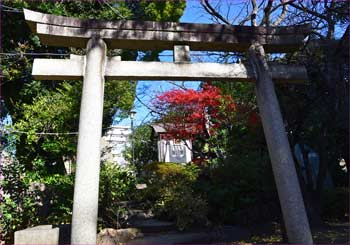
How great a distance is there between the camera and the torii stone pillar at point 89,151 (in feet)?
16.0

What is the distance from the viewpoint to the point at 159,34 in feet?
→ 19.6

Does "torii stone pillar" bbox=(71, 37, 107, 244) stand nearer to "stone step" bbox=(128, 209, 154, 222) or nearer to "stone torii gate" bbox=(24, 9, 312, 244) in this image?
"stone torii gate" bbox=(24, 9, 312, 244)

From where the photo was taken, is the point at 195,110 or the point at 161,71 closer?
the point at 161,71

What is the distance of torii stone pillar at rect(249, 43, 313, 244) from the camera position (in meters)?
5.40

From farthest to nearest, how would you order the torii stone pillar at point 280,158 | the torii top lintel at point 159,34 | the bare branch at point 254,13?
the bare branch at point 254,13
the torii top lintel at point 159,34
the torii stone pillar at point 280,158

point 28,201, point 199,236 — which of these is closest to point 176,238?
point 199,236

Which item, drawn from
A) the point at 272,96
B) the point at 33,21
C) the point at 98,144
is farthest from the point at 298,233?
the point at 33,21

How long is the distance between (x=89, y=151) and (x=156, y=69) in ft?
5.89

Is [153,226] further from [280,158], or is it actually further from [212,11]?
[212,11]

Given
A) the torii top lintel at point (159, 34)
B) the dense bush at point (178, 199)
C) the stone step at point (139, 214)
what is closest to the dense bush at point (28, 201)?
the stone step at point (139, 214)

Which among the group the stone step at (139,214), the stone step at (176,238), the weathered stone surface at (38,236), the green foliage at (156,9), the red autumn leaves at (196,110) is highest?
the green foliage at (156,9)

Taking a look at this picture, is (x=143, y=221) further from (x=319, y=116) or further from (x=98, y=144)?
(x=319, y=116)

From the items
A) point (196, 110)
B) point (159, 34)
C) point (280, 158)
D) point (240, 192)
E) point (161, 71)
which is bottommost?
point (240, 192)

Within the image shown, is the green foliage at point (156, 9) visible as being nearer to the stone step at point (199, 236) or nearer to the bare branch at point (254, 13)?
the bare branch at point (254, 13)
